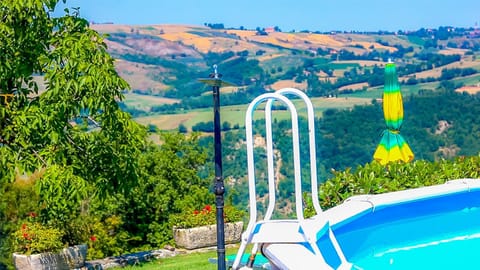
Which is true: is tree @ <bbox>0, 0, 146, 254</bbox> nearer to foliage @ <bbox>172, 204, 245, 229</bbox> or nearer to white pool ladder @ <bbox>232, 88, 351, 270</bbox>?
foliage @ <bbox>172, 204, 245, 229</bbox>

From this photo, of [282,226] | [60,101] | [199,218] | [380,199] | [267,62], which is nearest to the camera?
[282,226]

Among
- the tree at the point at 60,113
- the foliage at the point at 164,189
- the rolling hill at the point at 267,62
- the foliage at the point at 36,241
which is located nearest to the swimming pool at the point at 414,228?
the tree at the point at 60,113

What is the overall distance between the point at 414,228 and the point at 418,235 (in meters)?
0.08

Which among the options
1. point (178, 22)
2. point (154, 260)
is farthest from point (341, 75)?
point (178, 22)

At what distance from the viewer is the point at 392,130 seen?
30.0ft

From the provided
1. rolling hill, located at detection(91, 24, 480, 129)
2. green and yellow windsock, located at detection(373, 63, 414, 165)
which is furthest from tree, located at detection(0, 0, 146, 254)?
rolling hill, located at detection(91, 24, 480, 129)

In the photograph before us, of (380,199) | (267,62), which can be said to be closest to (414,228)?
(380,199)

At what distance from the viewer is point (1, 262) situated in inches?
314

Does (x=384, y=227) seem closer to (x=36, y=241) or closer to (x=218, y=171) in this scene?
(x=218, y=171)

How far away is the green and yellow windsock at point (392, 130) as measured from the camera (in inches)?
355

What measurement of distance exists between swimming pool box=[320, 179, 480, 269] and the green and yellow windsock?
4.59 ft

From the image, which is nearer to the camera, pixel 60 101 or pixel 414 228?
pixel 60 101

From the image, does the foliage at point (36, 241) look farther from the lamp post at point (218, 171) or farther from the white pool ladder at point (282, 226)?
the white pool ladder at point (282, 226)

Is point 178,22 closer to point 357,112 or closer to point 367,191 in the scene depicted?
point 357,112
